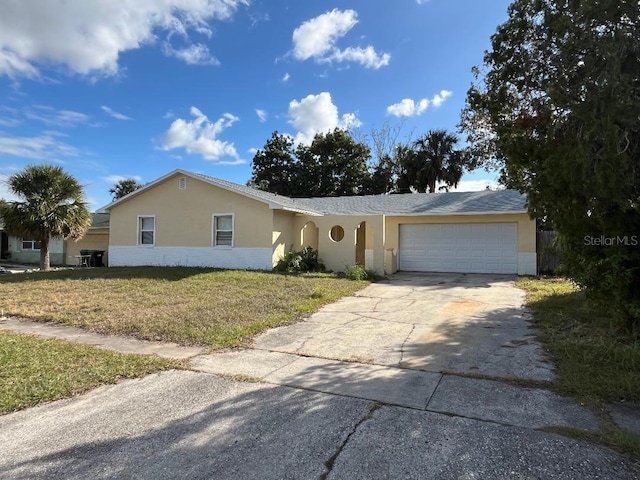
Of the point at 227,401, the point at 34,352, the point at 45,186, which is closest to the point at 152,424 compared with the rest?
the point at 227,401

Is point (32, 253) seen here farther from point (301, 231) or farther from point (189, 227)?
point (301, 231)

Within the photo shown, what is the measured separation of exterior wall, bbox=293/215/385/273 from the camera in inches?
591

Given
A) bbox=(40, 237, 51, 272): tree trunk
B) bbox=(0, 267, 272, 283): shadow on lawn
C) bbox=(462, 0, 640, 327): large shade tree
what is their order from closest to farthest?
1. bbox=(462, 0, 640, 327): large shade tree
2. bbox=(0, 267, 272, 283): shadow on lawn
3. bbox=(40, 237, 51, 272): tree trunk

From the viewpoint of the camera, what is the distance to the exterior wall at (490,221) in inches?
606

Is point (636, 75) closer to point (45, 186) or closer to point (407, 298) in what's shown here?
point (407, 298)

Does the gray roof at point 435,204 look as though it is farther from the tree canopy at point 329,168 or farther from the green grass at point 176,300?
the tree canopy at point 329,168

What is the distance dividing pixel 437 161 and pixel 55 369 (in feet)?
89.9

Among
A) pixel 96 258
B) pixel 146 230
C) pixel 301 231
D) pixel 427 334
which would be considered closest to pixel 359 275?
pixel 301 231

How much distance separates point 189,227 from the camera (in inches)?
653

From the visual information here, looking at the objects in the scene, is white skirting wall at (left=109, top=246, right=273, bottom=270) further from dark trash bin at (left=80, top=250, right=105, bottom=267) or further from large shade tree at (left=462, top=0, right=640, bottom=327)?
large shade tree at (left=462, top=0, right=640, bottom=327)

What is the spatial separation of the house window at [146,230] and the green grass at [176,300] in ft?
10.2

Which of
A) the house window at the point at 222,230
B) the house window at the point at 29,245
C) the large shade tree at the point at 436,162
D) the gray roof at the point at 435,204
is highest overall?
the large shade tree at the point at 436,162

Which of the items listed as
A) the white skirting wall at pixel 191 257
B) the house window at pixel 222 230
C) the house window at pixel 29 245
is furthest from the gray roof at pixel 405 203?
the house window at pixel 29 245

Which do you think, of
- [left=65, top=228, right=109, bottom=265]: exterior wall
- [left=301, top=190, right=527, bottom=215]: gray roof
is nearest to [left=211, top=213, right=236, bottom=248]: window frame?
[left=301, top=190, right=527, bottom=215]: gray roof
